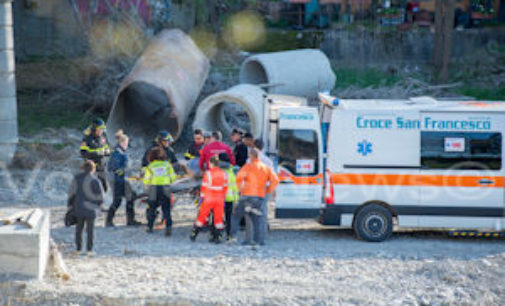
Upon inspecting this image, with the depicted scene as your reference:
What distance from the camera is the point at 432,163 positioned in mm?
11375

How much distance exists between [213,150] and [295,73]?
33.8 ft

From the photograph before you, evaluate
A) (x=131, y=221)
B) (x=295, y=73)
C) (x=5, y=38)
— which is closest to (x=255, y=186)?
(x=131, y=221)

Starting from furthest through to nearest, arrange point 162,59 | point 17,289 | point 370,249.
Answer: point 162,59 → point 370,249 → point 17,289

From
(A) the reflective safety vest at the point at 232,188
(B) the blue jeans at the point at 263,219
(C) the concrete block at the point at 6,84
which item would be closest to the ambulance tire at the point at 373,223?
(B) the blue jeans at the point at 263,219

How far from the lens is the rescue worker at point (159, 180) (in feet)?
38.0

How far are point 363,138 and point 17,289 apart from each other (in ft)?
18.5

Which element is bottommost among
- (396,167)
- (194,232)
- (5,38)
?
(194,232)

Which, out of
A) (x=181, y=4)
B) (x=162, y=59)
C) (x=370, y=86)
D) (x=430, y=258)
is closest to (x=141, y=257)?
(x=430, y=258)

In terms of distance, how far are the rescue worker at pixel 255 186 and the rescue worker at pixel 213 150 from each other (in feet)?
3.05

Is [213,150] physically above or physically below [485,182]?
above

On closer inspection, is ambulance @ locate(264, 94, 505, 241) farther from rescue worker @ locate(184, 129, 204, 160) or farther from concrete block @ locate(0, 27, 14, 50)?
concrete block @ locate(0, 27, 14, 50)

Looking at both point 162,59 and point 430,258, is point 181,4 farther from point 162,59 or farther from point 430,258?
point 430,258

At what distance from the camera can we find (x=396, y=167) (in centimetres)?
1136

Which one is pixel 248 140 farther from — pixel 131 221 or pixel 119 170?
pixel 131 221
